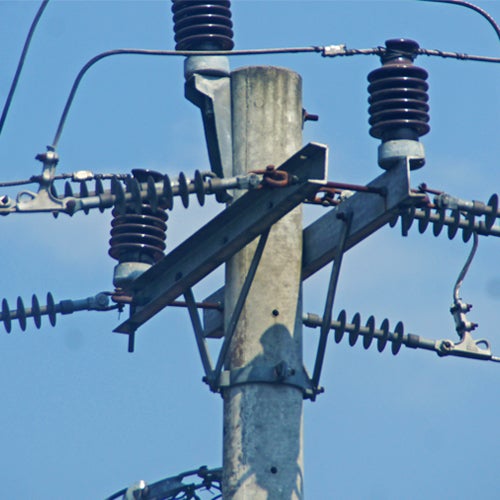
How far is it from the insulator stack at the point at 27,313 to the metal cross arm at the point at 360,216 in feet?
7.59

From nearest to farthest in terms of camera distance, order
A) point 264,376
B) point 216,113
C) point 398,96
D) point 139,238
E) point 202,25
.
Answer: point 264,376 < point 398,96 < point 216,113 < point 202,25 < point 139,238

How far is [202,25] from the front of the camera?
11906 millimetres

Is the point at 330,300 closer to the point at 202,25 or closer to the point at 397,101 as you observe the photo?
the point at 397,101

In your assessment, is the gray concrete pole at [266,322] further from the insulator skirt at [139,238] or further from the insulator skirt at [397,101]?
the insulator skirt at [139,238]

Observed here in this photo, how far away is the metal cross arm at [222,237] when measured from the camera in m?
9.94

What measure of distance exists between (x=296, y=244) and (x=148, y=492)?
8.82 feet

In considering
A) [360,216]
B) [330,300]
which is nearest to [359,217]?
[360,216]

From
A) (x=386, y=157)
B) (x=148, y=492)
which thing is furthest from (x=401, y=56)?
(x=148, y=492)

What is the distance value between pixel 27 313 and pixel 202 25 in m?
2.53

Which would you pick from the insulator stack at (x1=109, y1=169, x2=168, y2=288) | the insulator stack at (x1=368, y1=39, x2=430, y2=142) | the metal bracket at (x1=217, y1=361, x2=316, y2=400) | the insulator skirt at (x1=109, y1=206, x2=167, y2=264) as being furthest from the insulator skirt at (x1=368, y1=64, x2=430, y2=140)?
the insulator skirt at (x1=109, y1=206, x2=167, y2=264)

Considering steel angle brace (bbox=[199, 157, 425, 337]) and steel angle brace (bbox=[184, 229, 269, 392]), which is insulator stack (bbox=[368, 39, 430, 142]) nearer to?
steel angle brace (bbox=[199, 157, 425, 337])

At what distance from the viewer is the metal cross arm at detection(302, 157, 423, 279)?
1013cm

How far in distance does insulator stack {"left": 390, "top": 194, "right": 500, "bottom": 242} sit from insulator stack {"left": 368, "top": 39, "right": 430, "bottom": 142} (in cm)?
53

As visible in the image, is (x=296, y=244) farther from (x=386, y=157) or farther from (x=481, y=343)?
(x=481, y=343)
